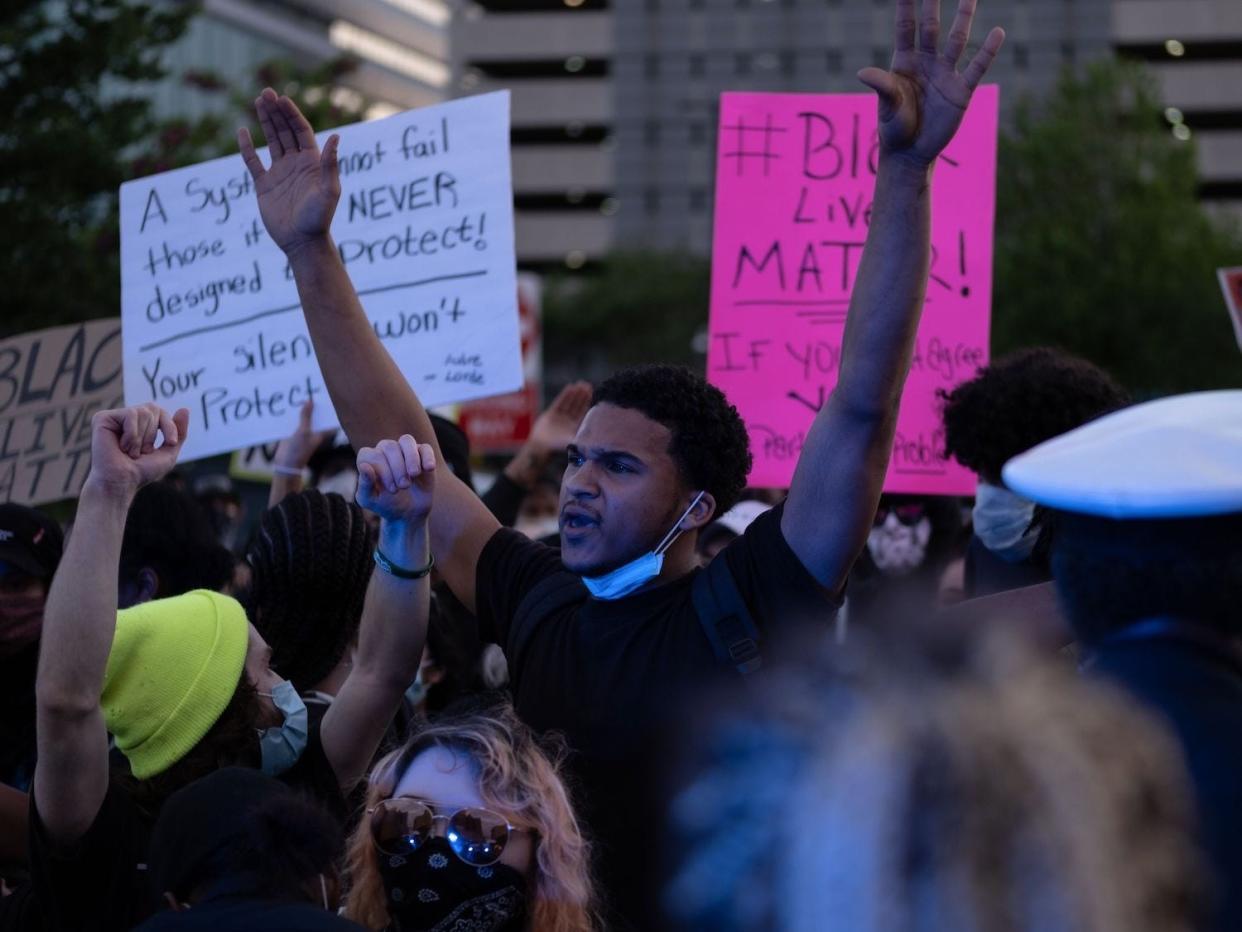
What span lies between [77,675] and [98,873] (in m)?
0.35

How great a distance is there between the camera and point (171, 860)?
89.7 inches

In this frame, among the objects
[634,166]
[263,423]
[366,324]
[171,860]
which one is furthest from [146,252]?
[634,166]

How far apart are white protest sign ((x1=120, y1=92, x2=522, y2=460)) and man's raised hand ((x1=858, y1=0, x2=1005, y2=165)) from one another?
6.31ft

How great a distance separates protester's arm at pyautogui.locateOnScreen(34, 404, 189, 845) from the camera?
2.76 m

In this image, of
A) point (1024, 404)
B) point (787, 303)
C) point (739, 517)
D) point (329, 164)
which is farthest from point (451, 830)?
point (739, 517)

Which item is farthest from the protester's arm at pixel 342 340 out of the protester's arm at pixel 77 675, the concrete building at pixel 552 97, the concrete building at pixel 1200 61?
the concrete building at pixel 552 97

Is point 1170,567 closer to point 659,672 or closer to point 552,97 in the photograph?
point 659,672

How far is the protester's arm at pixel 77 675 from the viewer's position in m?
2.76

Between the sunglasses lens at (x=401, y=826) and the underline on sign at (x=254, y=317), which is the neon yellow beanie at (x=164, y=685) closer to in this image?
the sunglasses lens at (x=401, y=826)

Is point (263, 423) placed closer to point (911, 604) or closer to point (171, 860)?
point (171, 860)

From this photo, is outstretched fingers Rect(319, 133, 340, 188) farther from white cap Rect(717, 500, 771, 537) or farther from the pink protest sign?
white cap Rect(717, 500, 771, 537)

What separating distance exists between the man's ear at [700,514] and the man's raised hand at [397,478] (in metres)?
0.46

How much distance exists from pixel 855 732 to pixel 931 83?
5.87ft

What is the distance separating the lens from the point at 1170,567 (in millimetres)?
1797
